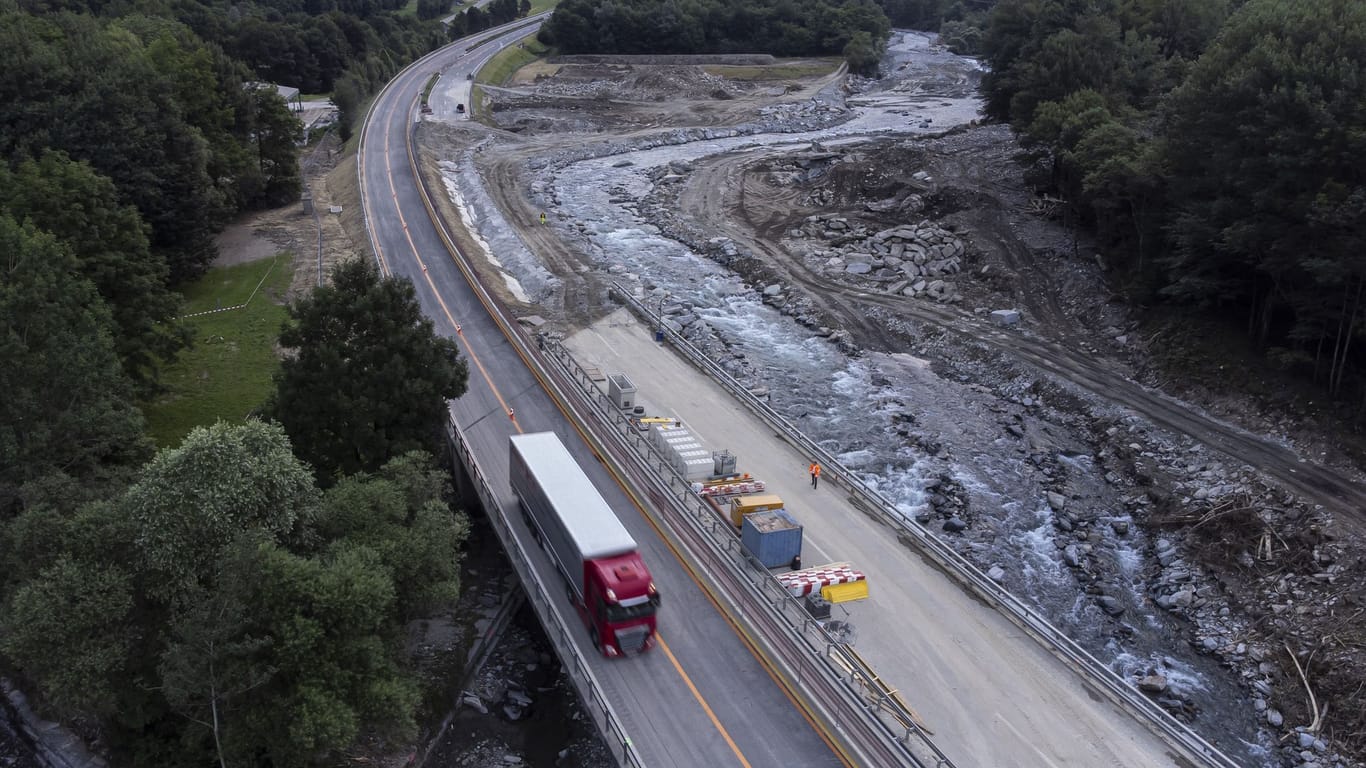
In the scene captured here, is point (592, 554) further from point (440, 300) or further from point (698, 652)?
point (440, 300)

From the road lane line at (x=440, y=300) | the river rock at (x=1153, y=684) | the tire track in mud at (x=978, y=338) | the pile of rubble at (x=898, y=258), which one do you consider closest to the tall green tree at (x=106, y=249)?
the road lane line at (x=440, y=300)

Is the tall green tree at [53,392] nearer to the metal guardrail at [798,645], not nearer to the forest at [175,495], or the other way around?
the forest at [175,495]


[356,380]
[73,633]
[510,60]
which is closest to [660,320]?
[356,380]

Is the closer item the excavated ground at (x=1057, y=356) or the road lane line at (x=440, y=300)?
the excavated ground at (x=1057, y=356)

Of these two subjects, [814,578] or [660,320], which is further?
[660,320]

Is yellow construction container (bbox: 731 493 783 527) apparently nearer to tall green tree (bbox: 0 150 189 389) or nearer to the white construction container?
the white construction container

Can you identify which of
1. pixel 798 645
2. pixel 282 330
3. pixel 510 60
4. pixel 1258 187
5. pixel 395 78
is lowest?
pixel 798 645
